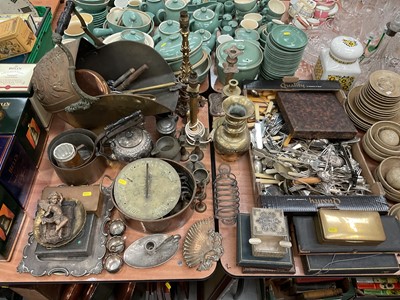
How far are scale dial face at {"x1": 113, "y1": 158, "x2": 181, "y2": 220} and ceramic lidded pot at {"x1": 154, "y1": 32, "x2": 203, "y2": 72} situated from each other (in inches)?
22.3

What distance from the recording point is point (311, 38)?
2.03 metres

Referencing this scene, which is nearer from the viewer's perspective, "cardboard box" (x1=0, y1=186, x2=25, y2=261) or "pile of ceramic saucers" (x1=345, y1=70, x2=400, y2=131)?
"cardboard box" (x1=0, y1=186, x2=25, y2=261)

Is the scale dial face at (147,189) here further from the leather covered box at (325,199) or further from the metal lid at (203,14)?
the metal lid at (203,14)

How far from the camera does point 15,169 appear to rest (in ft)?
4.10

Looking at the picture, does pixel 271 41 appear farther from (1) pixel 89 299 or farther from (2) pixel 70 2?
(1) pixel 89 299

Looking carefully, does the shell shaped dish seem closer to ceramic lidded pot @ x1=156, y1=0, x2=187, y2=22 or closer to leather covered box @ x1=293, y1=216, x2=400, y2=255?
leather covered box @ x1=293, y1=216, x2=400, y2=255

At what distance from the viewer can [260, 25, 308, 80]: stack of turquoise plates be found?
1.58m

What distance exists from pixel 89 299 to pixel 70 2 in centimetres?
141

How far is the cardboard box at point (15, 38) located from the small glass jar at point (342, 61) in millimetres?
1535

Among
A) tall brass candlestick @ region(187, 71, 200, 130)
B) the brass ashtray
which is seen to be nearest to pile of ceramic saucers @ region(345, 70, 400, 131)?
tall brass candlestick @ region(187, 71, 200, 130)

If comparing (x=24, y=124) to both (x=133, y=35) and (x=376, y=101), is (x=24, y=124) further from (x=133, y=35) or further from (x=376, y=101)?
(x=376, y=101)

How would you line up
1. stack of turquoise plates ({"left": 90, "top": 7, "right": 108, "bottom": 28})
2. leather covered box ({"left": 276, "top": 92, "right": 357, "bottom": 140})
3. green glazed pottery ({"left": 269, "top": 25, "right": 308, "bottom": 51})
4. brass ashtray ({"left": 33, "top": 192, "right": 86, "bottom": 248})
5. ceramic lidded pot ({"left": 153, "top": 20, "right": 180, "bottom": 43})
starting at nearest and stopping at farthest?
1. brass ashtray ({"left": 33, "top": 192, "right": 86, "bottom": 248})
2. leather covered box ({"left": 276, "top": 92, "right": 357, "bottom": 140})
3. green glazed pottery ({"left": 269, "top": 25, "right": 308, "bottom": 51})
4. ceramic lidded pot ({"left": 153, "top": 20, "right": 180, "bottom": 43})
5. stack of turquoise plates ({"left": 90, "top": 7, "right": 108, "bottom": 28})

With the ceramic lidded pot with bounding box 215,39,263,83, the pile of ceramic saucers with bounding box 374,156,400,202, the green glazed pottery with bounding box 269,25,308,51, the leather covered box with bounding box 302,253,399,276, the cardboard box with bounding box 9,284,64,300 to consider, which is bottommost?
the cardboard box with bounding box 9,284,64,300

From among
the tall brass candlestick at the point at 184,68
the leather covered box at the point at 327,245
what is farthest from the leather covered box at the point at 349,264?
the tall brass candlestick at the point at 184,68
